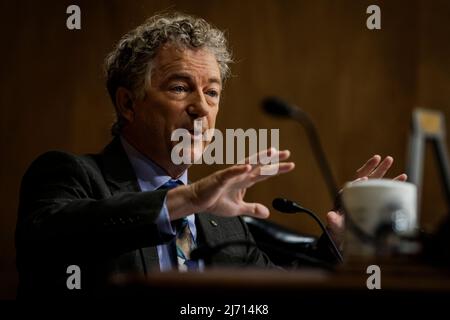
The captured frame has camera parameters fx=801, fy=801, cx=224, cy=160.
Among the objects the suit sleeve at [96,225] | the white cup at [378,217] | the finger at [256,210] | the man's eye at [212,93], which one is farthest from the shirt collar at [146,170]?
the white cup at [378,217]

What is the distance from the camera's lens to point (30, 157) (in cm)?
335

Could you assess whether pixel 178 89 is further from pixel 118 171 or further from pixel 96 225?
pixel 96 225

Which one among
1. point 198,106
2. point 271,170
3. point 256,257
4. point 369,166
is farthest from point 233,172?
point 256,257

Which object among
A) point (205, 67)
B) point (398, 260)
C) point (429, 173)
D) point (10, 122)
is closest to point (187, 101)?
point (205, 67)

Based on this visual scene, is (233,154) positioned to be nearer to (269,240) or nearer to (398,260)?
(269,240)

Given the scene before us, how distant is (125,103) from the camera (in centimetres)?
236

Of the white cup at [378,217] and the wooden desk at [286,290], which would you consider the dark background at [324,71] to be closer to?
the white cup at [378,217]

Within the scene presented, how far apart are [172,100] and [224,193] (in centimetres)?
72

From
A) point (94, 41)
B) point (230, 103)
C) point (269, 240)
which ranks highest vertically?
point (94, 41)

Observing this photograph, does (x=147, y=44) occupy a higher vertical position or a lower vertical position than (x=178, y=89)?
higher

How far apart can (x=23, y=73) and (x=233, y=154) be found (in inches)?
41.7

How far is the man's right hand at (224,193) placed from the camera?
144 centimetres

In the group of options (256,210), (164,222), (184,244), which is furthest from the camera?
(184,244)

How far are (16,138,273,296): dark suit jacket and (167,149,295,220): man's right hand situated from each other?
7 centimetres
